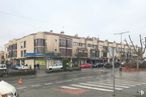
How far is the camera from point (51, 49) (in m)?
88.4

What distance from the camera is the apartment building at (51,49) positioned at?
85938 mm

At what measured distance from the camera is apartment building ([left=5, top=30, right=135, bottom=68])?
8594cm

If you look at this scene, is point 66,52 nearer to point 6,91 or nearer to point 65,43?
point 65,43

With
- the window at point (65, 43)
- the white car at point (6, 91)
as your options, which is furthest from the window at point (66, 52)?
the white car at point (6, 91)

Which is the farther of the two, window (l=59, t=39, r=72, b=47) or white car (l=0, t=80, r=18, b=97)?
window (l=59, t=39, r=72, b=47)

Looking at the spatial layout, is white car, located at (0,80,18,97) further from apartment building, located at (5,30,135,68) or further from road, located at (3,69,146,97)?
apartment building, located at (5,30,135,68)

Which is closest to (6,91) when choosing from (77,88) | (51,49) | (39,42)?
(77,88)

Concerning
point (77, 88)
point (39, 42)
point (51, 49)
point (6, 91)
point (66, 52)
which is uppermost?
point (39, 42)

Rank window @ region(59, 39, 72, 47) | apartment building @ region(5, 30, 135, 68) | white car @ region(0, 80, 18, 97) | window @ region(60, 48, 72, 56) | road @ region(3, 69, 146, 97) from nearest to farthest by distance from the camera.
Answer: white car @ region(0, 80, 18, 97), road @ region(3, 69, 146, 97), apartment building @ region(5, 30, 135, 68), window @ region(59, 39, 72, 47), window @ region(60, 48, 72, 56)

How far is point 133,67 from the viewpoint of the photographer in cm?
5641

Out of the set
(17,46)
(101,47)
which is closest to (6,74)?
(17,46)

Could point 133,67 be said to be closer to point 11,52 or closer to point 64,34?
point 64,34

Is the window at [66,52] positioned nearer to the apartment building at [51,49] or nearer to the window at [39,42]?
the apartment building at [51,49]

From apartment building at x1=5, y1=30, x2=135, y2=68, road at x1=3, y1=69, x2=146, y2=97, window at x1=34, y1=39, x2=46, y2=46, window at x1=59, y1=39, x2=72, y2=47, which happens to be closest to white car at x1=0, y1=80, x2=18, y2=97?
road at x1=3, y1=69, x2=146, y2=97
